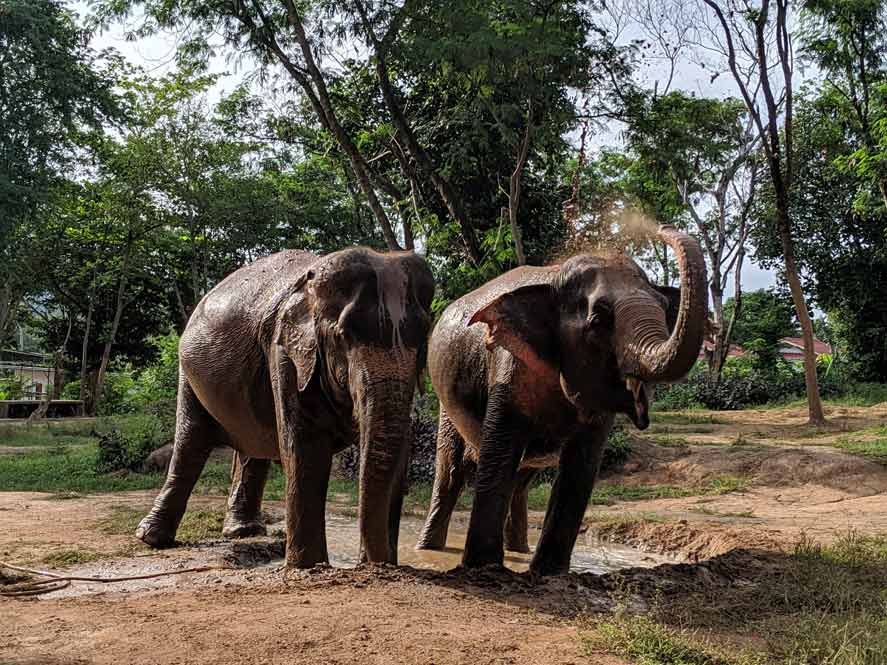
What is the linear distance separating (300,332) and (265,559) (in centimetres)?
252

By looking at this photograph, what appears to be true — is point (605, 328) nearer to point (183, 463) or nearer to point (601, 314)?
point (601, 314)

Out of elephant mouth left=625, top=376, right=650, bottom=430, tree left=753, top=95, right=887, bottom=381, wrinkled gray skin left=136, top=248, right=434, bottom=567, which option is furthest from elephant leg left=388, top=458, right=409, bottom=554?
tree left=753, top=95, right=887, bottom=381

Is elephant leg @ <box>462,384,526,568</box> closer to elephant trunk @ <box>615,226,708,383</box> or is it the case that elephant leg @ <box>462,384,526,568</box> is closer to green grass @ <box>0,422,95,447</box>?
elephant trunk @ <box>615,226,708,383</box>

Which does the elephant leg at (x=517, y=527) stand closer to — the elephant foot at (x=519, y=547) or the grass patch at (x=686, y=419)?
the elephant foot at (x=519, y=547)

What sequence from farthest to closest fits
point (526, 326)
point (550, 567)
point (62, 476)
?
point (62, 476) → point (550, 567) → point (526, 326)

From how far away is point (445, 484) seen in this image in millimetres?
8359

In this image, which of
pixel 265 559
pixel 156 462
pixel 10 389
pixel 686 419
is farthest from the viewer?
pixel 10 389

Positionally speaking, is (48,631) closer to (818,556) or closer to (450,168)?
(818,556)

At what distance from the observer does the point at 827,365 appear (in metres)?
35.2

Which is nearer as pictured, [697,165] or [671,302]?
[671,302]

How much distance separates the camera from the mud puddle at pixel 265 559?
6066 mm

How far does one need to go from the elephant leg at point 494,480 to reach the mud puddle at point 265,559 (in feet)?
3.61

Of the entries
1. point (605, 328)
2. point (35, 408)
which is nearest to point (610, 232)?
point (605, 328)

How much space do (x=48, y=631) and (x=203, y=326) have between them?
3479 millimetres
